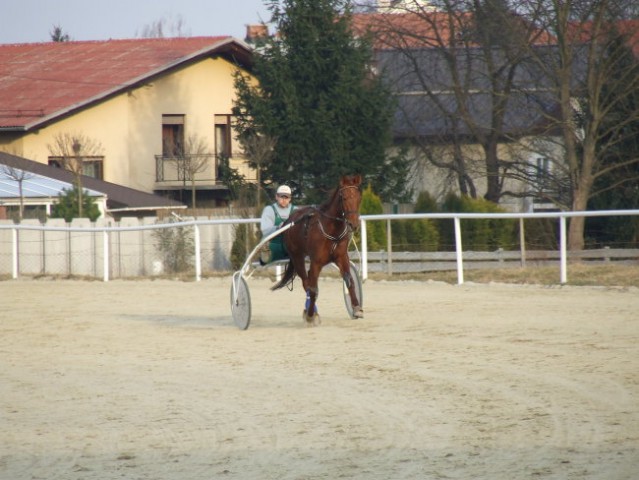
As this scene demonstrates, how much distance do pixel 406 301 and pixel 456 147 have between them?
15.2m

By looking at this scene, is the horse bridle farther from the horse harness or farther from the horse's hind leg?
the horse's hind leg

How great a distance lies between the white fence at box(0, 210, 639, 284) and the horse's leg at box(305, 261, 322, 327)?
6347 mm

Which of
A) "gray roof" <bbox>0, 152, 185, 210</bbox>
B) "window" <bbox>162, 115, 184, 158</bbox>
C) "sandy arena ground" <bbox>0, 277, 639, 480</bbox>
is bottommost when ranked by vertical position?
"sandy arena ground" <bbox>0, 277, 639, 480</bbox>

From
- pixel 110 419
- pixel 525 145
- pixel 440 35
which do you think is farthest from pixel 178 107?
pixel 110 419

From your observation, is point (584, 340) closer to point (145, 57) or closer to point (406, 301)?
point (406, 301)

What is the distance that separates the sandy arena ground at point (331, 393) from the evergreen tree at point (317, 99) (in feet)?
50.8

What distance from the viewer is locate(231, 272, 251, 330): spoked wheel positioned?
13.3 metres

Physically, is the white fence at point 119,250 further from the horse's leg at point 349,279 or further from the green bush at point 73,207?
the horse's leg at point 349,279

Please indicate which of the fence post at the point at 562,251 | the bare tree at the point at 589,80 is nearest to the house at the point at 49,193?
the bare tree at the point at 589,80

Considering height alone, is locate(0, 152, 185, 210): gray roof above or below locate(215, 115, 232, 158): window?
below

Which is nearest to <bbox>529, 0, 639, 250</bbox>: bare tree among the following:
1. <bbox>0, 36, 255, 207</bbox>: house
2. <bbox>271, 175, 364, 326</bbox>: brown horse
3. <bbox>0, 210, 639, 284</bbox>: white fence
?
<bbox>0, 210, 639, 284</bbox>: white fence

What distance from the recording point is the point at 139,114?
38.6 metres

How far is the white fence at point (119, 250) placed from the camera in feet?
67.5

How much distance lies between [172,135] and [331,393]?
31623mm
